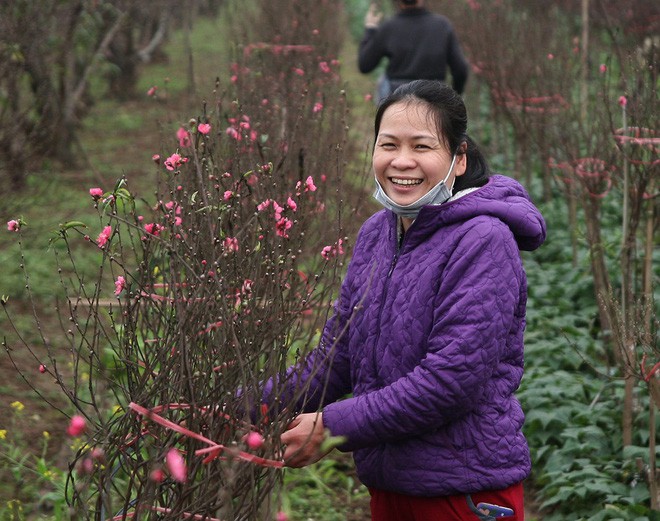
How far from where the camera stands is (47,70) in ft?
31.6

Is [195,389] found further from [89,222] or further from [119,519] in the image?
[89,222]

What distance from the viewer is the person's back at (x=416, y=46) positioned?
793 cm

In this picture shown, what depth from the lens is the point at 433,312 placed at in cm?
236

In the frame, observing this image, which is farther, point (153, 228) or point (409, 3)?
point (409, 3)

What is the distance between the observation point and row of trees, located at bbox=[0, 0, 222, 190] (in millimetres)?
6695

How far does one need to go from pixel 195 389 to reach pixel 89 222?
7729mm

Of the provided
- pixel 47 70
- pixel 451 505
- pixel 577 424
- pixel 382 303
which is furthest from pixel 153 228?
pixel 47 70

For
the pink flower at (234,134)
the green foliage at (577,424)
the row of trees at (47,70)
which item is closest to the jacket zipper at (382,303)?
the green foliage at (577,424)

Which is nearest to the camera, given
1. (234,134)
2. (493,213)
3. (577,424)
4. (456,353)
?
(456,353)

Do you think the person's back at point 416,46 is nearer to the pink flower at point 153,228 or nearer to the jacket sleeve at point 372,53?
the jacket sleeve at point 372,53

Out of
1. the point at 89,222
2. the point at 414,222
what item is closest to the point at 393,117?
the point at 414,222

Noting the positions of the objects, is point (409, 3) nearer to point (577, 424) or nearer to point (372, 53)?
point (372, 53)

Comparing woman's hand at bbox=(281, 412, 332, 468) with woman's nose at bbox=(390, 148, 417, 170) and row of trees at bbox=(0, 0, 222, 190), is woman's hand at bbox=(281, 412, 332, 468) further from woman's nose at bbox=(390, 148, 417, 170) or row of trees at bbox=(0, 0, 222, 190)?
row of trees at bbox=(0, 0, 222, 190)

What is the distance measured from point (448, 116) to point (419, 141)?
10cm
